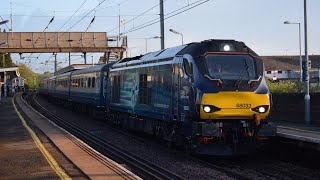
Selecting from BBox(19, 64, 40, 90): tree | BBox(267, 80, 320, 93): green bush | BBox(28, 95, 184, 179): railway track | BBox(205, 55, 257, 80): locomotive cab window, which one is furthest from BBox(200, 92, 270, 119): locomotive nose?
BBox(19, 64, 40, 90): tree

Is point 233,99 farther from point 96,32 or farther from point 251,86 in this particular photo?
point 96,32

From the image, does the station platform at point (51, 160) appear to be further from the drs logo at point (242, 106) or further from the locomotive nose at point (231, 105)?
the drs logo at point (242, 106)

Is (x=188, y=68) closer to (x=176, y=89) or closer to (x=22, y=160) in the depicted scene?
(x=176, y=89)

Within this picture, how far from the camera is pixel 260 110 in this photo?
1221cm

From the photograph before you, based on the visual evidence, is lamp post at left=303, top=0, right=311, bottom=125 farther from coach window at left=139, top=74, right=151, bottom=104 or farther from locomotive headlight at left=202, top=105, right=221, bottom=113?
locomotive headlight at left=202, top=105, right=221, bottom=113

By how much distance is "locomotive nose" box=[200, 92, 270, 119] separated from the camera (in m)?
11.8

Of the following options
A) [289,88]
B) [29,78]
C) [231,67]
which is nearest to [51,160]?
[231,67]

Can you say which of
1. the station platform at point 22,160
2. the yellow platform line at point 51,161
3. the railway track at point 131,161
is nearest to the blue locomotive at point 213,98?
the railway track at point 131,161

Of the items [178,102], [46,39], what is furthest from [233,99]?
[46,39]

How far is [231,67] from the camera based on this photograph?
1243 cm

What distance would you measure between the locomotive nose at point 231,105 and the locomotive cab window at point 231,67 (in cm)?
54

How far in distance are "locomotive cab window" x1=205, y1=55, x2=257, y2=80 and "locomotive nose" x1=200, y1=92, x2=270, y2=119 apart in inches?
21.3

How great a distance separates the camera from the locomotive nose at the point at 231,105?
11.8 meters

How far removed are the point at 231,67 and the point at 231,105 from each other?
116cm
